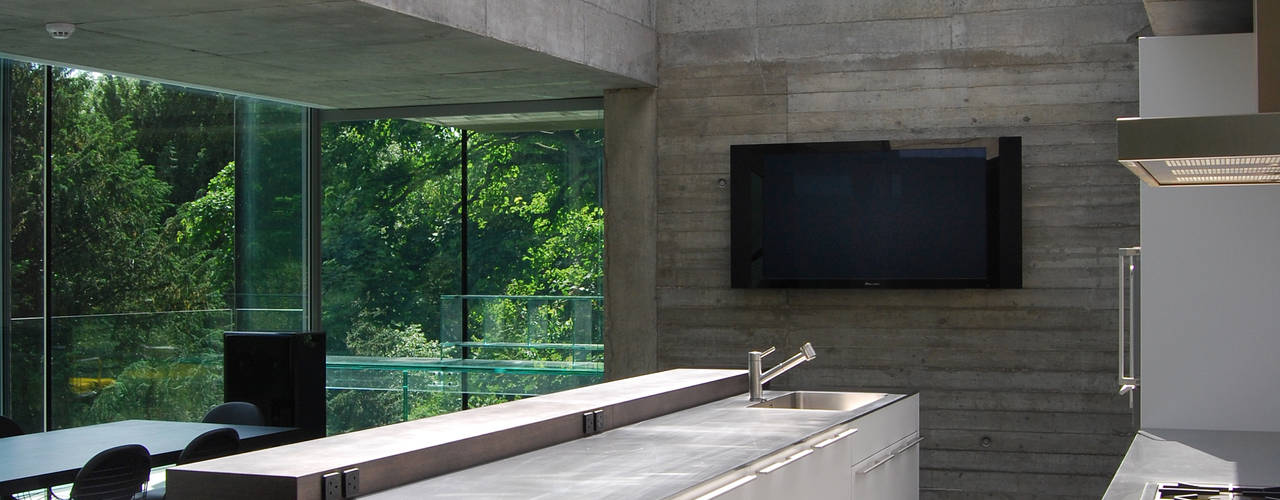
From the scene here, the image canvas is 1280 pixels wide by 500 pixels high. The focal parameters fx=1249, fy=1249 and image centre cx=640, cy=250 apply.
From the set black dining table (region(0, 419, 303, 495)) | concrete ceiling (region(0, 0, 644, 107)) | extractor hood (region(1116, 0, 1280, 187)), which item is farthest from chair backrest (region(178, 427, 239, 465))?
extractor hood (region(1116, 0, 1280, 187))

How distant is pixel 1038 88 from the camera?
6789 mm

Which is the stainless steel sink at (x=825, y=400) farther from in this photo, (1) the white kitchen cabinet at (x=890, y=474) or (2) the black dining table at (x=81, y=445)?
(2) the black dining table at (x=81, y=445)

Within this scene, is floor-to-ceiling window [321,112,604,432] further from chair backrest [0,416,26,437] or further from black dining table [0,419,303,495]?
chair backrest [0,416,26,437]

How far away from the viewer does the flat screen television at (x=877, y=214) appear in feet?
22.2

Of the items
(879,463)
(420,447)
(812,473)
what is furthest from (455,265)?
(420,447)

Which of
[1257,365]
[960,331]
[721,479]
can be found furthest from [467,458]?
[960,331]

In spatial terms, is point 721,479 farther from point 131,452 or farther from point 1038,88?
point 1038,88

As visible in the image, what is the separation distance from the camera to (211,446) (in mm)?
5234

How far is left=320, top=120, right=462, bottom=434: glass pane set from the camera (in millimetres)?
8461

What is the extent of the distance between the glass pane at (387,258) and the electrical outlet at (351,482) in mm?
5643

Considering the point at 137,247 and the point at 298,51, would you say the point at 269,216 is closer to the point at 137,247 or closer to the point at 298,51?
the point at 137,247

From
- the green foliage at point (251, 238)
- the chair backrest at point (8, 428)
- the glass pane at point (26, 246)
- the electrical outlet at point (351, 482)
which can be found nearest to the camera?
the electrical outlet at point (351, 482)

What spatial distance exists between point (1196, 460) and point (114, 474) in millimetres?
3809

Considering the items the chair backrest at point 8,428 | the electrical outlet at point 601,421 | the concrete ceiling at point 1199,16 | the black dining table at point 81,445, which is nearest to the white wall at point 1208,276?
the concrete ceiling at point 1199,16
